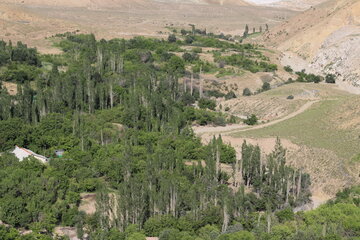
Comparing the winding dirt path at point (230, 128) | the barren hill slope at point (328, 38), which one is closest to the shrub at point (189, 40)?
the barren hill slope at point (328, 38)

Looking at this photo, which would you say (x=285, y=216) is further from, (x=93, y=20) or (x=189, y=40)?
(x=93, y=20)

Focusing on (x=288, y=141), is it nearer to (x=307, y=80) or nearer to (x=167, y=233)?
(x=167, y=233)

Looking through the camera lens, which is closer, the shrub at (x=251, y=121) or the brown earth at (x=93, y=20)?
the shrub at (x=251, y=121)

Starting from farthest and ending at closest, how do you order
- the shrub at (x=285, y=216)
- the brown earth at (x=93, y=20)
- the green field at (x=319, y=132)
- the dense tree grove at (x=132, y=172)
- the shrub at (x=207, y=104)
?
the brown earth at (x=93, y=20) → the shrub at (x=207, y=104) → the green field at (x=319, y=132) → the shrub at (x=285, y=216) → the dense tree grove at (x=132, y=172)

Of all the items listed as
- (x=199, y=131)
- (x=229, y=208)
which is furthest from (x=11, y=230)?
(x=199, y=131)

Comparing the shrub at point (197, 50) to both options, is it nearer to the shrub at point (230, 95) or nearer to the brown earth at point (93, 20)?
the brown earth at point (93, 20)

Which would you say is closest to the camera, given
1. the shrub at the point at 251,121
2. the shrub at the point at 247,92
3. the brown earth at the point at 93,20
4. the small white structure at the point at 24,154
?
the small white structure at the point at 24,154

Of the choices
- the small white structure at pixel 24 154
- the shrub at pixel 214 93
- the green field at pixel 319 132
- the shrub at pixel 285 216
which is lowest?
the shrub at pixel 214 93
